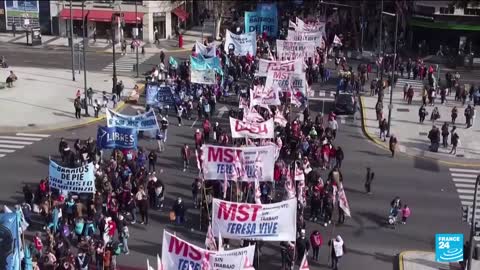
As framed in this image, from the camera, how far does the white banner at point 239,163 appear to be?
1135 inches

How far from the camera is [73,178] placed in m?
28.9

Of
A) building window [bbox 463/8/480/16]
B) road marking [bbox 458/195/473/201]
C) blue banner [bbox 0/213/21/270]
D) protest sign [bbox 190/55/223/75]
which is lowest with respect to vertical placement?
road marking [bbox 458/195/473/201]

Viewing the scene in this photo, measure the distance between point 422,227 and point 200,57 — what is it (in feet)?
61.4

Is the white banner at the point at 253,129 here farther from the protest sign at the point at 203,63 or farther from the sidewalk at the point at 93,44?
the sidewalk at the point at 93,44

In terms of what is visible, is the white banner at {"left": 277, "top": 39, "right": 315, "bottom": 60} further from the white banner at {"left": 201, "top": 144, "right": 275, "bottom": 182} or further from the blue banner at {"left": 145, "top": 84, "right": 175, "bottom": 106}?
the white banner at {"left": 201, "top": 144, "right": 275, "bottom": 182}

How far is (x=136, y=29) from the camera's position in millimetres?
66750

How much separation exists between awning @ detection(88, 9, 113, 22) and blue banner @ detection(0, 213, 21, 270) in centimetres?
4815

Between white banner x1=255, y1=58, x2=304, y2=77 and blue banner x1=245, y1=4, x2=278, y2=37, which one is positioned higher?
blue banner x1=245, y1=4, x2=278, y2=37

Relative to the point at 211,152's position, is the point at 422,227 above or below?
below

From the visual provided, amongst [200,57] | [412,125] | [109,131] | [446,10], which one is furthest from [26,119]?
[446,10]

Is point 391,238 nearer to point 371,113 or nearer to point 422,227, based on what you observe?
point 422,227

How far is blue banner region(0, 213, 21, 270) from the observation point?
2286cm

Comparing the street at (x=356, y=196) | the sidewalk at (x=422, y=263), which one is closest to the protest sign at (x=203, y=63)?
the street at (x=356, y=196)

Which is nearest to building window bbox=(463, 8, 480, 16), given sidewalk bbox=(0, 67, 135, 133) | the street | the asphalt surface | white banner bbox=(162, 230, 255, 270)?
the asphalt surface
